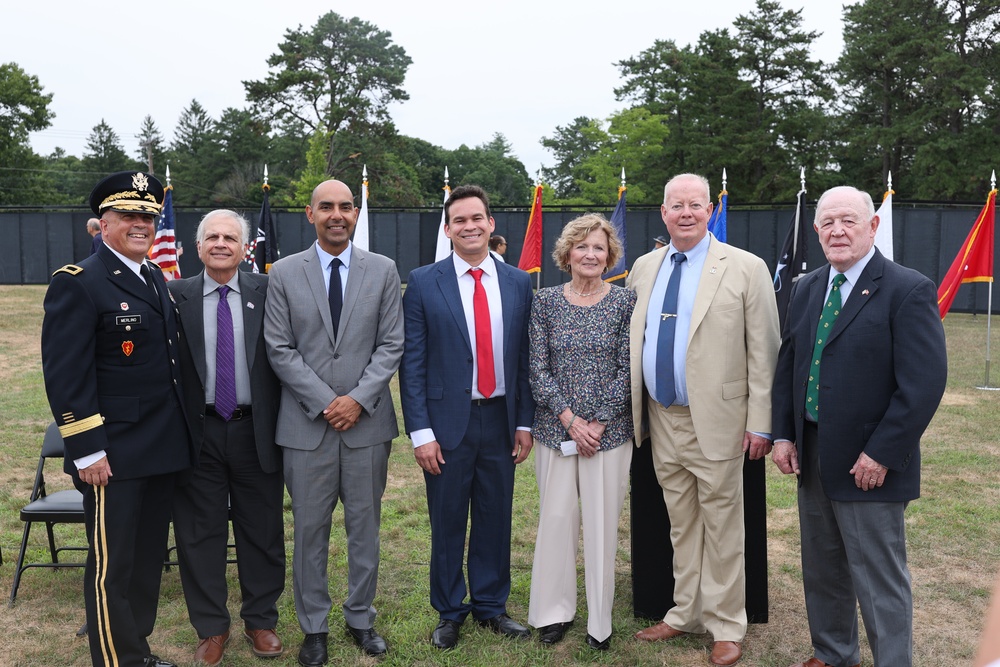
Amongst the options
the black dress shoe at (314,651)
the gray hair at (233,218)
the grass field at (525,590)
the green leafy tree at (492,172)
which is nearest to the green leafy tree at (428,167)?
the green leafy tree at (492,172)

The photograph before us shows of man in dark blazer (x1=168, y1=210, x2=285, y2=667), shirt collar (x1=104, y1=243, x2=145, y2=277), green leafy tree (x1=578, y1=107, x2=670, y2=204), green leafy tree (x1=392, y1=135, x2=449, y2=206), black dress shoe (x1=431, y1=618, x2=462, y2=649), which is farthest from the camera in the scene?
green leafy tree (x1=392, y1=135, x2=449, y2=206)

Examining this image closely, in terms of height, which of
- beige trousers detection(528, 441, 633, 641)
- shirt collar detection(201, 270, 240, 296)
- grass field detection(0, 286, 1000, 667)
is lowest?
grass field detection(0, 286, 1000, 667)

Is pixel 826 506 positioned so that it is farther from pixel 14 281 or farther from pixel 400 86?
pixel 400 86

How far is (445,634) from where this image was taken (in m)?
3.61

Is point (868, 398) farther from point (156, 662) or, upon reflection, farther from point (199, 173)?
point (199, 173)

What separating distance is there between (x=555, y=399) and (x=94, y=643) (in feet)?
6.68

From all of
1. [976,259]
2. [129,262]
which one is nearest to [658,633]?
[129,262]

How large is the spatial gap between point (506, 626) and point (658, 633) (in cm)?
69

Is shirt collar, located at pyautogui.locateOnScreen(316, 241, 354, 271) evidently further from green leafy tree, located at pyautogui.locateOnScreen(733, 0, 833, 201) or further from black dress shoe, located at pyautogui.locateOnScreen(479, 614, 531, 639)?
green leafy tree, located at pyautogui.locateOnScreen(733, 0, 833, 201)

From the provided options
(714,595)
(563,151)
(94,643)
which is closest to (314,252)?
(94,643)

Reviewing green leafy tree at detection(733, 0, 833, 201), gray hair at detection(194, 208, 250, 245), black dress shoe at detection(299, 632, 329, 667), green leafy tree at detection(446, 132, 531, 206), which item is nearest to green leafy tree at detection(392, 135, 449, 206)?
green leafy tree at detection(446, 132, 531, 206)

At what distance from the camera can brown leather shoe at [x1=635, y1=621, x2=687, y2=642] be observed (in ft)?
12.1

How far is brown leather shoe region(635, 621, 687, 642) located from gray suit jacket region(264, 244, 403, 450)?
1.49m

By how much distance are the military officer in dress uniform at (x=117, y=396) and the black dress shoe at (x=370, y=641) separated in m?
0.86
